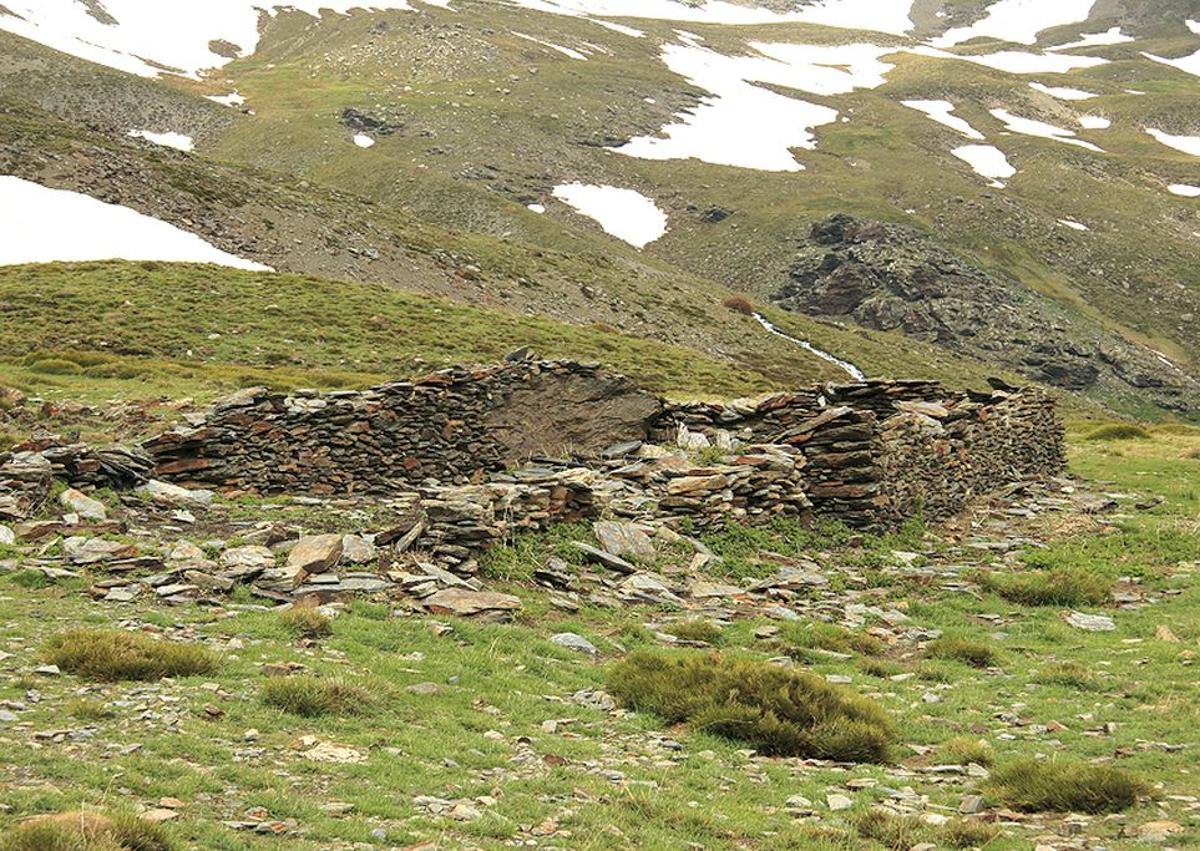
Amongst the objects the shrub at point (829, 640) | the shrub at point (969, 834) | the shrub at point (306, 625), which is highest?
the shrub at point (969, 834)

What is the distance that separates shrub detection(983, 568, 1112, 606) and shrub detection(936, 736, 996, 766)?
9075 mm

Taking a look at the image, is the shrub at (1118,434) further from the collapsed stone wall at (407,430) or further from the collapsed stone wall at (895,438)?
the collapsed stone wall at (407,430)

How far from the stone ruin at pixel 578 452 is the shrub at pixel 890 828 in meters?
9.46

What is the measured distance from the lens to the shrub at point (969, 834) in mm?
8430

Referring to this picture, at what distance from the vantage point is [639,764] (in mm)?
10203

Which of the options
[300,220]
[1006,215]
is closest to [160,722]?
[300,220]

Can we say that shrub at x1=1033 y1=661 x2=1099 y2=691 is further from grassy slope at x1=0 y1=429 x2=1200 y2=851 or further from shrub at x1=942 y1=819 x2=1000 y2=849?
shrub at x1=942 y1=819 x2=1000 y2=849

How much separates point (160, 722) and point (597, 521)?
38.6ft

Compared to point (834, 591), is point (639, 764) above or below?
above

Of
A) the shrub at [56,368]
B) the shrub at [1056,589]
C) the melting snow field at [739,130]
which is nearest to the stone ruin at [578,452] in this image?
the shrub at [1056,589]

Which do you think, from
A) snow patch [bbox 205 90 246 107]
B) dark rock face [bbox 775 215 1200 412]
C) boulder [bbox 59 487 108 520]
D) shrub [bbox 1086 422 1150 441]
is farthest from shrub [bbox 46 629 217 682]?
snow patch [bbox 205 90 246 107]

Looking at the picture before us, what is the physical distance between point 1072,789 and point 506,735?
19.3 feet

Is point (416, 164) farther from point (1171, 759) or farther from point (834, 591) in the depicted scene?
point (1171, 759)

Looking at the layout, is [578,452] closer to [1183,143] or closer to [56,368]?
[56,368]
